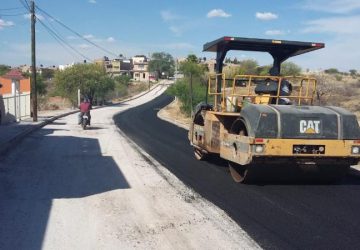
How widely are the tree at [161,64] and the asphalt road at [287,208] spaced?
169 meters

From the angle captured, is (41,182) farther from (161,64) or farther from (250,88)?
(161,64)

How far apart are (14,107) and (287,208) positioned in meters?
24.2

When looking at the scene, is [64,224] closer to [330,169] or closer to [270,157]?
[270,157]

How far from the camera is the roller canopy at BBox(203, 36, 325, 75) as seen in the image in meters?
11.5

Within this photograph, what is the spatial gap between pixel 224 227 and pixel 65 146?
10699 mm

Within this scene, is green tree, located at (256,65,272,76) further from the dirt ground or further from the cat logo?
the dirt ground

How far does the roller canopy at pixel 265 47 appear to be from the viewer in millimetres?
11453

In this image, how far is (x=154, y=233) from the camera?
21.3 feet

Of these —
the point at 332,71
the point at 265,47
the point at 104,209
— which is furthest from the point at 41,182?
the point at 332,71

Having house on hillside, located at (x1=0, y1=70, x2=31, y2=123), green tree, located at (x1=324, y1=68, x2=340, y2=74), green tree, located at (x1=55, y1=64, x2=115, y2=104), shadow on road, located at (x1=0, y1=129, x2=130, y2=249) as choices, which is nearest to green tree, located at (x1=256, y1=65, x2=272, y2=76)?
shadow on road, located at (x1=0, y1=129, x2=130, y2=249)

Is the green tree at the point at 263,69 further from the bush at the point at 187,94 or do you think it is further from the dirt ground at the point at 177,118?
the bush at the point at 187,94

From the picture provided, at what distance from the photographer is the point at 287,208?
7945 mm

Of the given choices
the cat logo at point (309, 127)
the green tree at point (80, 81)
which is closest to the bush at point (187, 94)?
the green tree at point (80, 81)

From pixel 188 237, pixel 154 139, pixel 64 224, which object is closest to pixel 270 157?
pixel 188 237
